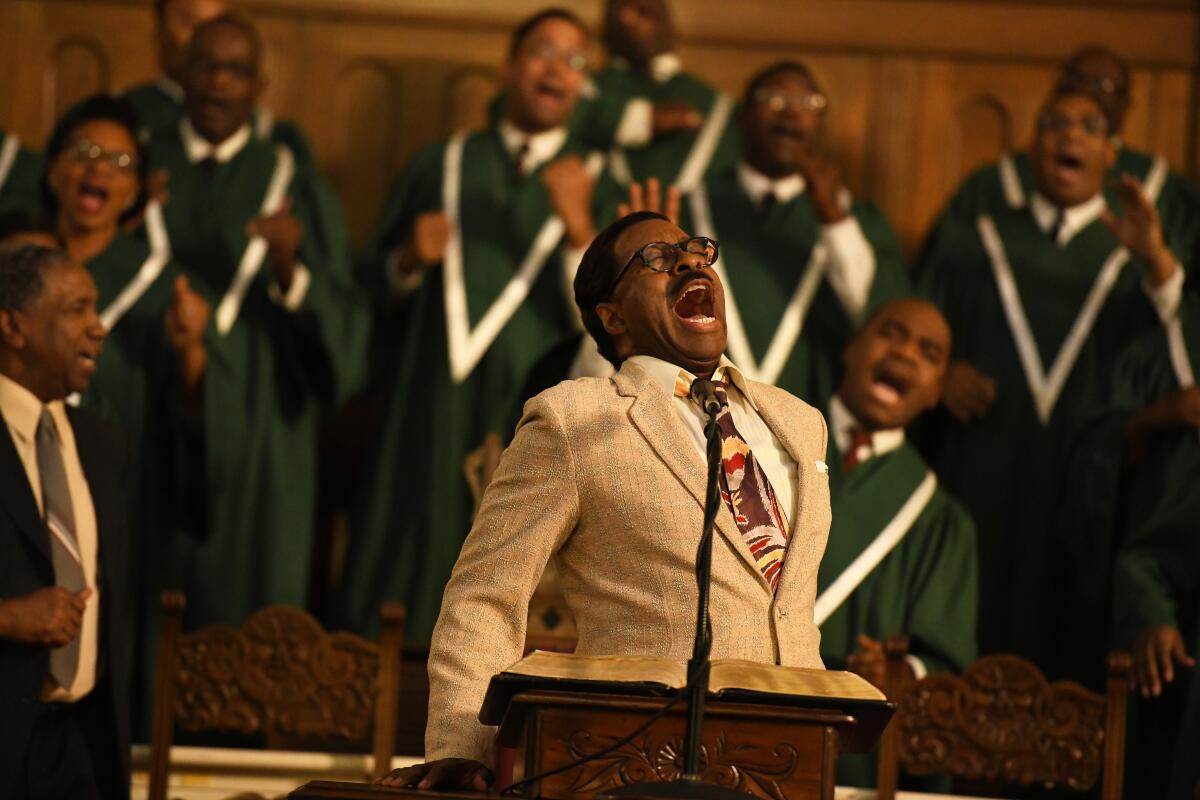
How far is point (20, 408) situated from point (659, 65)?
317 cm

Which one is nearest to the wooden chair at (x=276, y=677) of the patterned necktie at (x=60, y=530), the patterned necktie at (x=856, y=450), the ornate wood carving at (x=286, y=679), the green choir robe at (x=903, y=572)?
the ornate wood carving at (x=286, y=679)

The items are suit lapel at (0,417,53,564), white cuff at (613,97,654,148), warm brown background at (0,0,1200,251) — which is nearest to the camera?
suit lapel at (0,417,53,564)

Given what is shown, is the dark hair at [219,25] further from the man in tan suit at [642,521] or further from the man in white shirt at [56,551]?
the man in tan suit at [642,521]

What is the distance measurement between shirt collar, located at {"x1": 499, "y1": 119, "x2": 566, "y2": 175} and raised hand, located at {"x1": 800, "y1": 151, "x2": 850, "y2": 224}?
2.83 ft

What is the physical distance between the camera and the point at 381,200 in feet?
25.2

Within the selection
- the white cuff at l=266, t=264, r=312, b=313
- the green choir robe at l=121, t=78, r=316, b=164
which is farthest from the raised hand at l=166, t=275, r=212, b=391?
the green choir robe at l=121, t=78, r=316, b=164

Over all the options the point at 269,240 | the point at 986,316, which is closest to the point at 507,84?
the point at 269,240

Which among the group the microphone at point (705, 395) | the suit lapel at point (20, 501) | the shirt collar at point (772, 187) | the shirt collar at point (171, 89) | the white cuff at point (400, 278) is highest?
the shirt collar at point (171, 89)

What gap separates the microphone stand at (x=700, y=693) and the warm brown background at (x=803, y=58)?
514 centimetres

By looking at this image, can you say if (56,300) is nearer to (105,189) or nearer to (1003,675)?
(105,189)

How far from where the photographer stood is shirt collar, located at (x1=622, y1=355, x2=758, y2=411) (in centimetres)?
292

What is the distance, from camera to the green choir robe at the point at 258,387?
6176 millimetres

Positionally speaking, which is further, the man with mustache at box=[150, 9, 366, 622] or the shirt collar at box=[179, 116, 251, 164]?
the shirt collar at box=[179, 116, 251, 164]

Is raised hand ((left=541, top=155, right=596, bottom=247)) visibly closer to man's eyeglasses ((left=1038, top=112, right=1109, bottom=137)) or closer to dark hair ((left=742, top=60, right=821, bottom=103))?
dark hair ((left=742, top=60, right=821, bottom=103))
